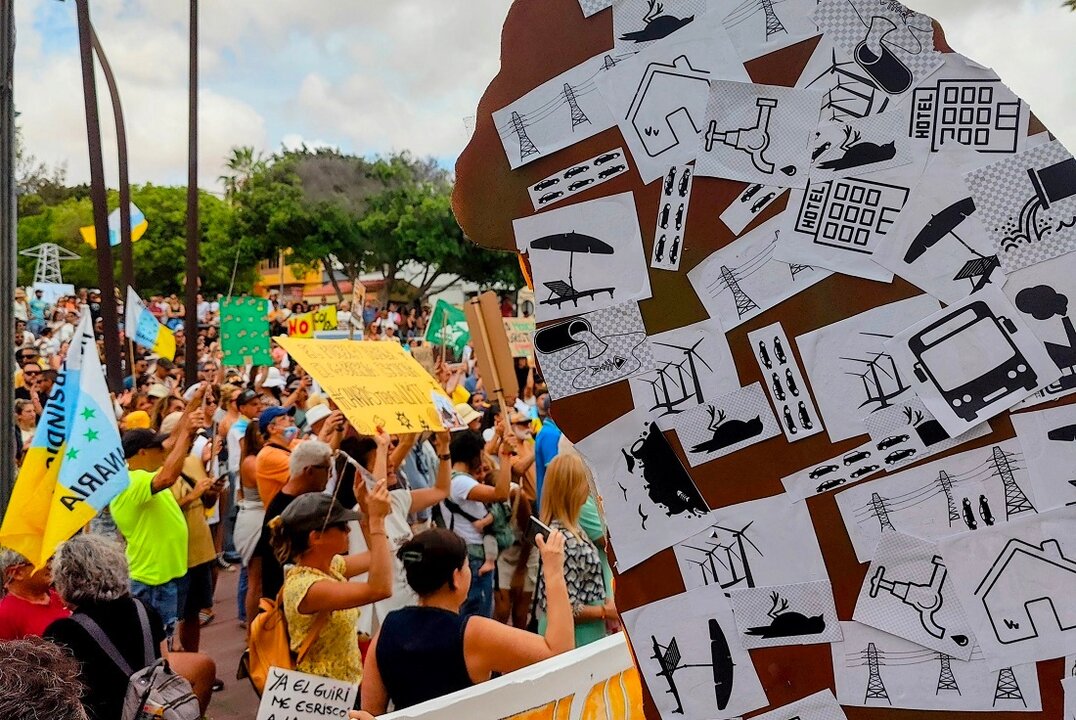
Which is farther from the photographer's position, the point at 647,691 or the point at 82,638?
the point at 82,638

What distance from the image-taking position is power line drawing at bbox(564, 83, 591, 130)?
149 centimetres

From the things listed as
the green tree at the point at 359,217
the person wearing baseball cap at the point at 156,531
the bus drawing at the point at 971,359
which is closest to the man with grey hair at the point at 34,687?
the bus drawing at the point at 971,359

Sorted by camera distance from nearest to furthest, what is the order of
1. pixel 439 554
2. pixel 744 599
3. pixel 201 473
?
pixel 744 599 → pixel 439 554 → pixel 201 473

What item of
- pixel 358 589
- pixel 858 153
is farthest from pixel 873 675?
pixel 358 589

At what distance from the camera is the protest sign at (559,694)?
8.33 feet

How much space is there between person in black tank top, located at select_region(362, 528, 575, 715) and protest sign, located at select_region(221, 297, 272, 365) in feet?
27.6

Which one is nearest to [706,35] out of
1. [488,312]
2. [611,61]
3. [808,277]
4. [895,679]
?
[611,61]

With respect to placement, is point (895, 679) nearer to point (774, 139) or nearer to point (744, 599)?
point (744, 599)

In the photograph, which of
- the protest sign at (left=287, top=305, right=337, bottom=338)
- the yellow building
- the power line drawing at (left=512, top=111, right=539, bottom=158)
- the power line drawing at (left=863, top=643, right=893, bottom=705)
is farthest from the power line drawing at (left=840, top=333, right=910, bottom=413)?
the yellow building

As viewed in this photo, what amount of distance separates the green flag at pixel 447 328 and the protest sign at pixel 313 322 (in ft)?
7.57

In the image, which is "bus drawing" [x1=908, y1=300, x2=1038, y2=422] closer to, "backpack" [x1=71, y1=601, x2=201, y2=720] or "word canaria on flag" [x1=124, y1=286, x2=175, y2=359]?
"backpack" [x1=71, y1=601, x2=201, y2=720]

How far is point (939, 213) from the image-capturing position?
1.39 metres

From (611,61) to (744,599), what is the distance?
904 millimetres

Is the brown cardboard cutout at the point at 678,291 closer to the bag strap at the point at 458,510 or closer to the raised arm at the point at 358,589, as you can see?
the raised arm at the point at 358,589
